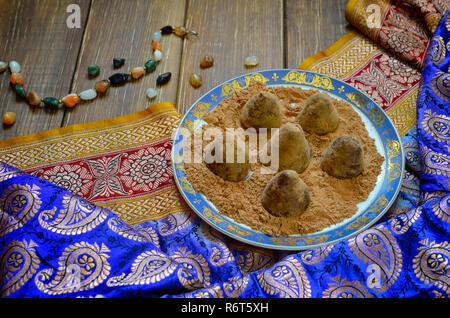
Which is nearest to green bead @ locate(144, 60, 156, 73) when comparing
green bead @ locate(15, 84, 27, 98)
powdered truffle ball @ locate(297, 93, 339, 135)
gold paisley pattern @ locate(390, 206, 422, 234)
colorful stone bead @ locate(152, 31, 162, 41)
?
colorful stone bead @ locate(152, 31, 162, 41)

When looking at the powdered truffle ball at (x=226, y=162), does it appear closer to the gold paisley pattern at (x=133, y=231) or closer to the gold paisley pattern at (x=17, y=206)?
the gold paisley pattern at (x=133, y=231)

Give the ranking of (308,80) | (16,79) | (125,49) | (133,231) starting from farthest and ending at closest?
1. (125,49)
2. (16,79)
3. (308,80)
4. (133,231)

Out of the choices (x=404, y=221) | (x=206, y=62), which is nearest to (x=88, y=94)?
(x=206, y=62)

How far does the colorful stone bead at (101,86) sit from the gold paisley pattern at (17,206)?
421mm

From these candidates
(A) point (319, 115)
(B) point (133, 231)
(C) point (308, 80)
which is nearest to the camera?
(B) point (133, 231)

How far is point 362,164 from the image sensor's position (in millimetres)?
896

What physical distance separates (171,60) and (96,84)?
24 centimetres

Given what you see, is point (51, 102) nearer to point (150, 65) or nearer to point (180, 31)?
point (150, 65)

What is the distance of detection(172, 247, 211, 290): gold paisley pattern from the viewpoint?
75cm

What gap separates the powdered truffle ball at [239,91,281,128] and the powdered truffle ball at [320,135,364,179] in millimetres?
158

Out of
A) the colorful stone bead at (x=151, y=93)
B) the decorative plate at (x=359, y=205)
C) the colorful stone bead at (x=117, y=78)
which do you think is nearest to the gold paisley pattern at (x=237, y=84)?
the decorative plate at (x=359, y=205)

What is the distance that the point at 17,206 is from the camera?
818mm

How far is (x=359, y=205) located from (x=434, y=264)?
0.61 ft

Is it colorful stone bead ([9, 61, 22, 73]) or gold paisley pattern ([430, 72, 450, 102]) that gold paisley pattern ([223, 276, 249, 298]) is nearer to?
gold paisley pattern ([430, 72, 450, 102])
